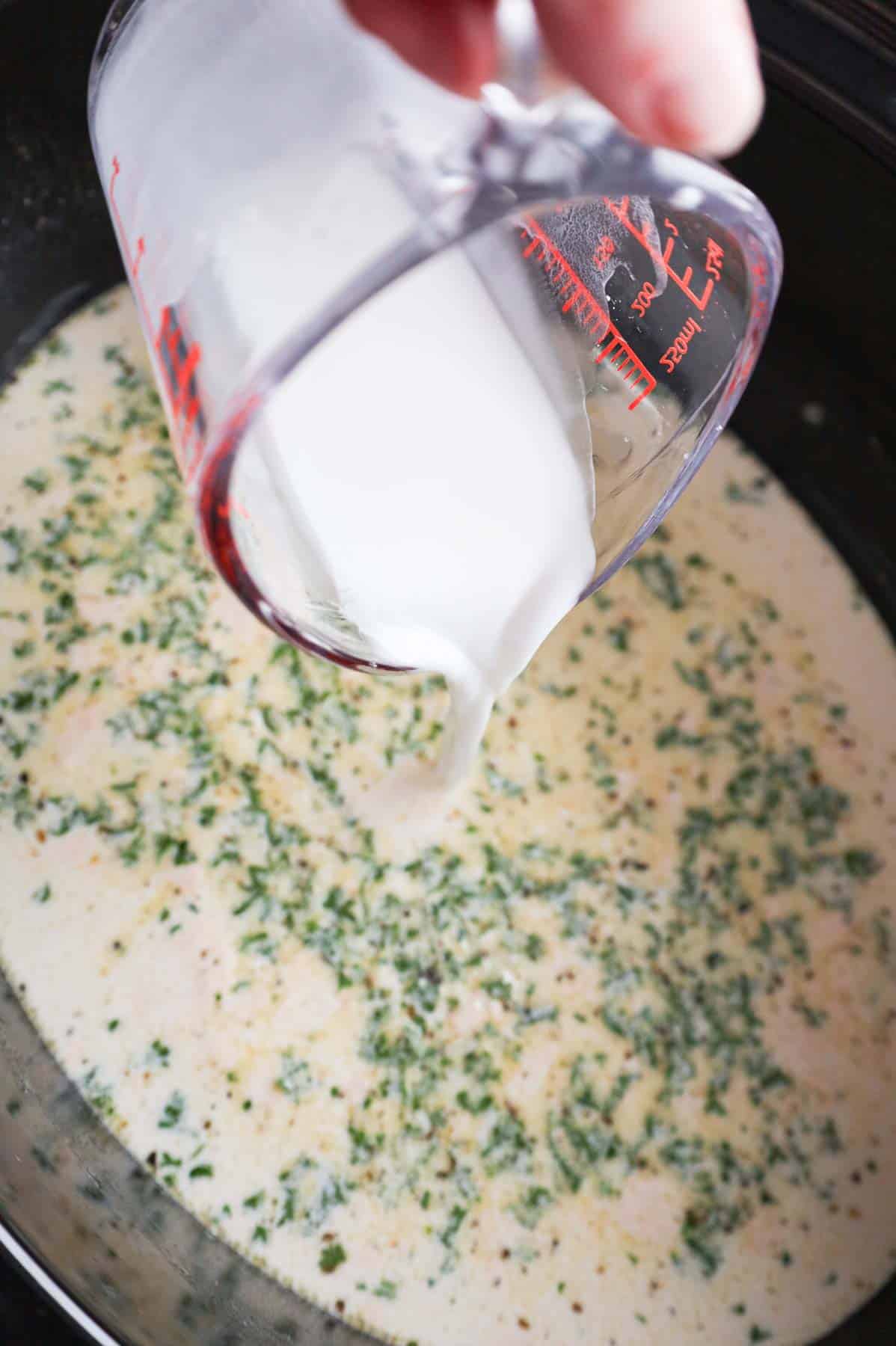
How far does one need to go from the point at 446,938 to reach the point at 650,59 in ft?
4.07

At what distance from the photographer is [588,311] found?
1290 mm

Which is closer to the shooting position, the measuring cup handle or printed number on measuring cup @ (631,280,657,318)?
the measuring cup handle

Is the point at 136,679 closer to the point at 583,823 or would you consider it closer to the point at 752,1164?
the point at 583,823

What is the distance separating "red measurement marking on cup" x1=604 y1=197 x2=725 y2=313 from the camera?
121 centimetres

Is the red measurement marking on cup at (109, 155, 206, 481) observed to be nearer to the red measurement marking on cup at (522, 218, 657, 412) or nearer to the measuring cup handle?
the measuring cup handle

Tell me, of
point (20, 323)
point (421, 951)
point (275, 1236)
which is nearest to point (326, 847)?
point (421, 951)

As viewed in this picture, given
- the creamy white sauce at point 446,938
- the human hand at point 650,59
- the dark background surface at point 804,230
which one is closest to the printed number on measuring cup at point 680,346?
the human hand at point 650,59

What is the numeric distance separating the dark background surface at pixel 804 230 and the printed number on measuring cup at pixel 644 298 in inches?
33.3

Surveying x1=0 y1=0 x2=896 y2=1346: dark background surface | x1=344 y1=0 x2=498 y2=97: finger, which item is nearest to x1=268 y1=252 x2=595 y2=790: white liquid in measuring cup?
x1=344 y1=0 x2=498 y2=97: finger

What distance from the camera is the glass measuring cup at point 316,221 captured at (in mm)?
835

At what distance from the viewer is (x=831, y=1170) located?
1.79m

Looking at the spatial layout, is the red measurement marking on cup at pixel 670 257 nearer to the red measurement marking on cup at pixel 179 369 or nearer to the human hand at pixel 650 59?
the human hand at pixel 650 59

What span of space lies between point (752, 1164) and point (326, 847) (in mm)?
796

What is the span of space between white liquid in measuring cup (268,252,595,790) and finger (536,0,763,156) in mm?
353
